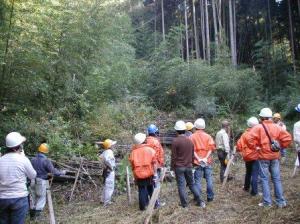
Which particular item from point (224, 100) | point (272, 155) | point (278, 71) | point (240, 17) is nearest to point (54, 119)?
point (272, 155)

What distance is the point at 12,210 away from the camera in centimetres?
504

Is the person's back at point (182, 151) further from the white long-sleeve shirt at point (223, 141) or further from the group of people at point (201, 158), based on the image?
the white long-sleeve shirt at point (223, 141)

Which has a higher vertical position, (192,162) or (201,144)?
(201,144)

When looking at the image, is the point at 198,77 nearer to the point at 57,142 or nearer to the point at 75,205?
the point at 57,142

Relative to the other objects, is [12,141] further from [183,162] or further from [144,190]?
[183,162]

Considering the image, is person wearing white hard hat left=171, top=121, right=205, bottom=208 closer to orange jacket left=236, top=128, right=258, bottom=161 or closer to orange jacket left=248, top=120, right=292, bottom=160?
orange jacket left=236, top=128, right=258, bottom=161

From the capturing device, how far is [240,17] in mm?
29328

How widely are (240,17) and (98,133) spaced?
19.8 meters

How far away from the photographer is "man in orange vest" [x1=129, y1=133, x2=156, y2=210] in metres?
7.44

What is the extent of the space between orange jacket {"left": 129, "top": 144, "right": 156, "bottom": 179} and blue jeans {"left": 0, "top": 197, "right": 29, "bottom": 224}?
2756mm

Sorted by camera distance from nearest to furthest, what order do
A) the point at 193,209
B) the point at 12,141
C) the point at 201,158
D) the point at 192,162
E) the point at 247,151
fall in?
the point at 12,141, the point at 193,209, the point at 192,162, the point at 201,158, the point at 247,151

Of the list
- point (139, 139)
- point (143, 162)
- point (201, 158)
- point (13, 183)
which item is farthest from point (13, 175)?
point (201, 158)

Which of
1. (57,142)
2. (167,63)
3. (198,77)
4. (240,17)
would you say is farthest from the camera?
(240,17)

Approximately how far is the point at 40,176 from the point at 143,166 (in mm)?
2185
